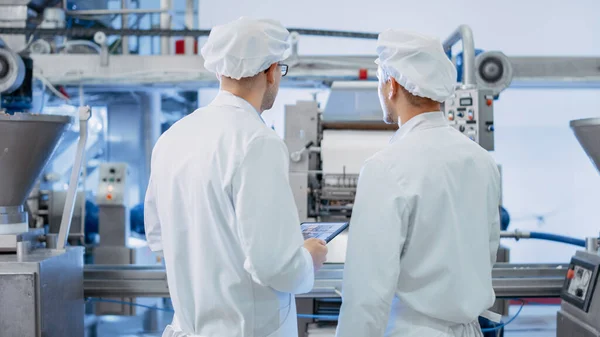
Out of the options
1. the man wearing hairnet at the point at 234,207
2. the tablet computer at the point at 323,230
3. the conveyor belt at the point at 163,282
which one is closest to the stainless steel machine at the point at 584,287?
the conveyor belt at the point at 163,282

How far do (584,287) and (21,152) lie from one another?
6.19 ft

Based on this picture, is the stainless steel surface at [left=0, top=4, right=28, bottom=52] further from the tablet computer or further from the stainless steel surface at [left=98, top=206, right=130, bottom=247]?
the tablet computer

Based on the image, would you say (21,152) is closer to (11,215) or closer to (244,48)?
(11,215)

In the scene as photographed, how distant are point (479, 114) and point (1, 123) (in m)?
1.81

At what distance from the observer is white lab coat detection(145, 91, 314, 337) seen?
3.67ft

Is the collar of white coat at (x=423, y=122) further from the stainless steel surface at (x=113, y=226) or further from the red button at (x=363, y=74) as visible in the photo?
the stainless steel surface at (x=113, y=226)

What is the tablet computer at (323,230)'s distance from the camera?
1.38 metres

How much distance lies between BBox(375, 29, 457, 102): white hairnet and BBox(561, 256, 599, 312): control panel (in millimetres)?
1057

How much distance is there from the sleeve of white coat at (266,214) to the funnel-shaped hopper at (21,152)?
3.29ft

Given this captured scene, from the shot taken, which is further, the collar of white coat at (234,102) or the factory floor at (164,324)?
the factory floor at (164,324)

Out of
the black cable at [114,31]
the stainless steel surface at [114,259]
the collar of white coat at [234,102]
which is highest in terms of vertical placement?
the black cable at [114,31]

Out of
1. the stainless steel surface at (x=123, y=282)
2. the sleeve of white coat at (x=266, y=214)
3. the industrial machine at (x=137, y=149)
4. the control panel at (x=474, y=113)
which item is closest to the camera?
the sleeve of white coat at (x=266, y=214)

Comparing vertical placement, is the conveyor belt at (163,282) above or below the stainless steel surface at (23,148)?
below

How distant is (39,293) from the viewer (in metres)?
1.74
